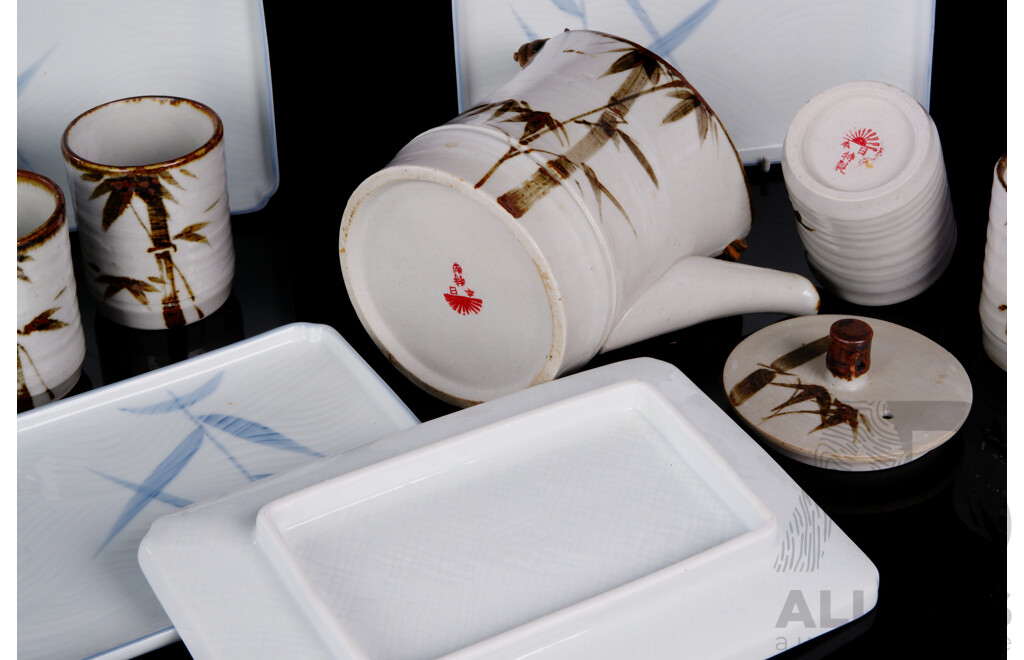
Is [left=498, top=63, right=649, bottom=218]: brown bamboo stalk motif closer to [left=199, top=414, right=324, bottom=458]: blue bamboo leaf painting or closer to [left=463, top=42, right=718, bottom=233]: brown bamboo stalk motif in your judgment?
[left=463, top=42, right=718, bottom=233]: brown bamboo stalk motif

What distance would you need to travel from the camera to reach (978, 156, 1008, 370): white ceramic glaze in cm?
63

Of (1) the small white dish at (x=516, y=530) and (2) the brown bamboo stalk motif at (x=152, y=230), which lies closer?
(1) the small white dish at (x=516, y=530)

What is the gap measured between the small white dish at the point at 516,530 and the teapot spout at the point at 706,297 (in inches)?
3.1

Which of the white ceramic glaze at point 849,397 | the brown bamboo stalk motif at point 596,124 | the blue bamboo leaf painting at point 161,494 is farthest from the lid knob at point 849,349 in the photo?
the blue bamboo leaf painting at point 161,494

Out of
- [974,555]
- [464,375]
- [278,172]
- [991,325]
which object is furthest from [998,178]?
[278,172]

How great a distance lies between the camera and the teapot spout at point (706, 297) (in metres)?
0.68

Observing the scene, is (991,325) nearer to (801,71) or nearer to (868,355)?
(868,355)

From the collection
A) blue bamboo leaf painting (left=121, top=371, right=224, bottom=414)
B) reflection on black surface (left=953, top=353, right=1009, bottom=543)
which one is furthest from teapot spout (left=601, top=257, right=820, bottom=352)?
blue bamboo leaf painting (left=121, top=371, right=224, bottom=414)

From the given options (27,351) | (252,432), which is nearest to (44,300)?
(27,351)

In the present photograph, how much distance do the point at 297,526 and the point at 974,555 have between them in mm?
333

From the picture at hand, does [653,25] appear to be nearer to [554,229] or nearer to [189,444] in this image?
[554,229]

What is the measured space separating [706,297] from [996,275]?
0.52 ft

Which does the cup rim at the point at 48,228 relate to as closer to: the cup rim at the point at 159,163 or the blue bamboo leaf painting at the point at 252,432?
the cup rim at the point at 159,163

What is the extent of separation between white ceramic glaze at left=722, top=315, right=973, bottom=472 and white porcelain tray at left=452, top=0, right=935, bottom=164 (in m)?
0.22
